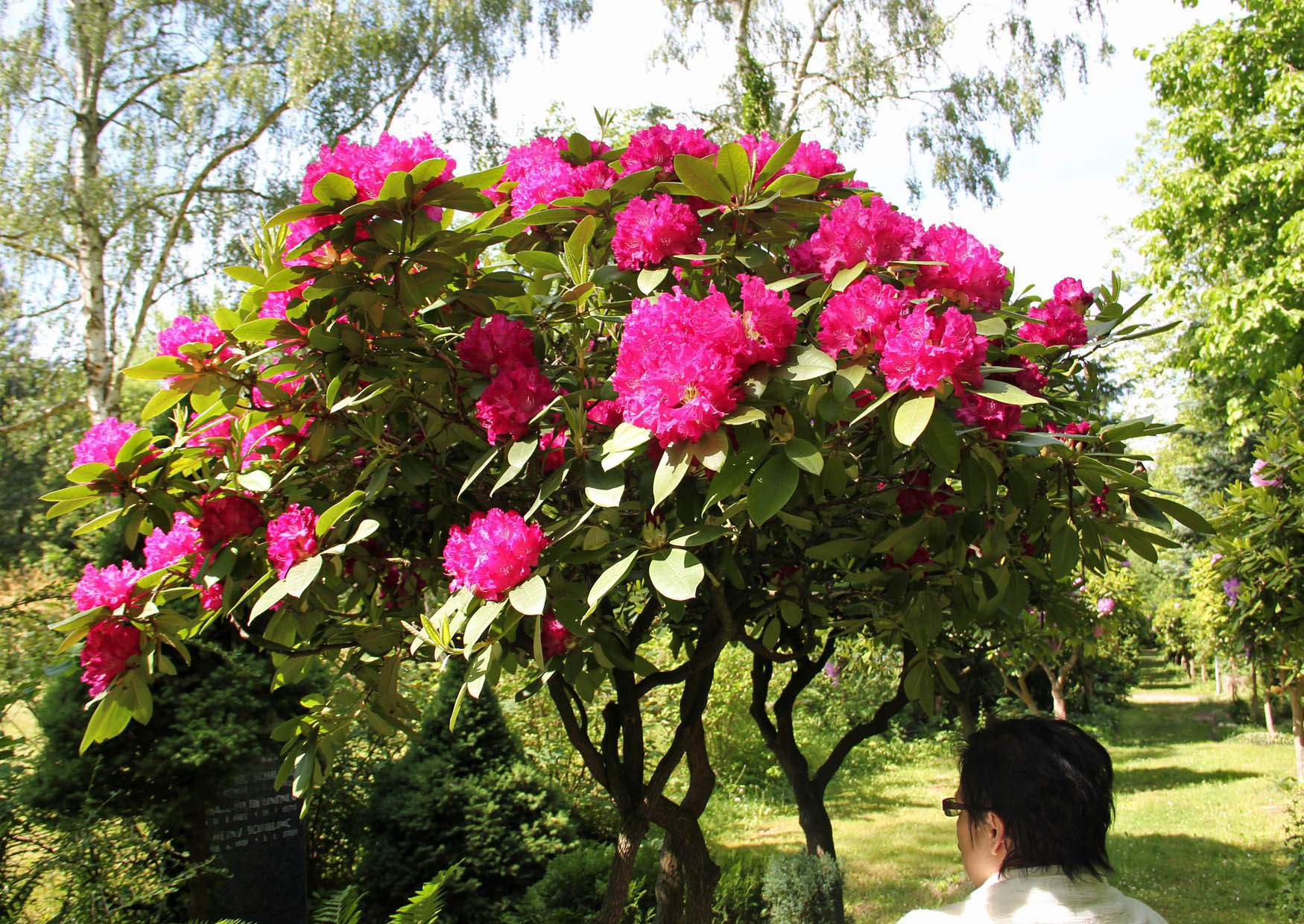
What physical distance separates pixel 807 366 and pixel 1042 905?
0.90 metres

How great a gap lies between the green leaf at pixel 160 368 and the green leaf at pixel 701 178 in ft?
2.89

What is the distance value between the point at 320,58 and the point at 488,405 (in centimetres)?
1123

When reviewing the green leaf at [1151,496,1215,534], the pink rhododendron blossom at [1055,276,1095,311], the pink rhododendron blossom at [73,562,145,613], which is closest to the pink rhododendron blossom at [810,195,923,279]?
the pink rhododendron blossom at [1055,276,1095,311]

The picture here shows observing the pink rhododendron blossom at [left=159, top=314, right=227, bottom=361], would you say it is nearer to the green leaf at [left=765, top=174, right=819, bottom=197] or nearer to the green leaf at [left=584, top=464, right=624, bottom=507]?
the green leaf at [left=584, top=464, right=624, bottom=507]

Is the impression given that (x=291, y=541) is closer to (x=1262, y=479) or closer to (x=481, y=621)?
(x=481, y=621)

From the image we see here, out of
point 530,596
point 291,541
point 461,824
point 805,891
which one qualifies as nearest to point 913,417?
point 530,596

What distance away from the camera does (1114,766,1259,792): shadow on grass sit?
11.0 m

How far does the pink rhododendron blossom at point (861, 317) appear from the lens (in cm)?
133

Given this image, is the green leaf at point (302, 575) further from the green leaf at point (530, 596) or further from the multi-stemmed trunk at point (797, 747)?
the multi-stemmed trunk at point (797, 747)

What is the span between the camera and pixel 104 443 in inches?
66.1

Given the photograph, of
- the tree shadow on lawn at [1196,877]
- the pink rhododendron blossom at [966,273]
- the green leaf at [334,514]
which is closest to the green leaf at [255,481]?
the green leaf at [334,514]

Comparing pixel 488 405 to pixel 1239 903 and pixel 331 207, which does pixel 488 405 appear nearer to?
pixel 331 207

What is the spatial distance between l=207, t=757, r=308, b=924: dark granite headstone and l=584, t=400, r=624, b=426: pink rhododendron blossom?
13.1 ft

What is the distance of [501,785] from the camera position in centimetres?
524
